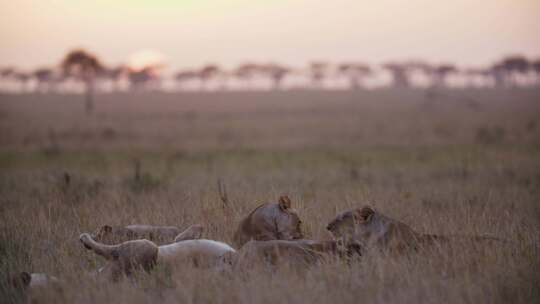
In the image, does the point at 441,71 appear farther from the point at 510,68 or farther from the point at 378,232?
the point at 378,232

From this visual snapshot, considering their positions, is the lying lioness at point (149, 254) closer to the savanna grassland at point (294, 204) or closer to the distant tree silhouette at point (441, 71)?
the savanna grassland at point (294, 204)

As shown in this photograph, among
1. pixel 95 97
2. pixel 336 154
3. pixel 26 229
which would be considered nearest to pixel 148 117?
pixel 336 154

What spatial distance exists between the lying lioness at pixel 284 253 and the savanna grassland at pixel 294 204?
14 cm

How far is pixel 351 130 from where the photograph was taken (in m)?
29.9

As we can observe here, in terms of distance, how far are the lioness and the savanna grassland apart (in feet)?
0.97

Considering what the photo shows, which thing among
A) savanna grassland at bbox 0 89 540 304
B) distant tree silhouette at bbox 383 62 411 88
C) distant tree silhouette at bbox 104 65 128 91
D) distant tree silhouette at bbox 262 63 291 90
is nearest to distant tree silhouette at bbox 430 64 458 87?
distant tree silhouette at bbox 383 62 411 88

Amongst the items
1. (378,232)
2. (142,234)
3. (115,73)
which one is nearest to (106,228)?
(142,234)

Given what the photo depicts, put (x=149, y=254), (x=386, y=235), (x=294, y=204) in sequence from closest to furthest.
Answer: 1. (x=149, y=254)
2. (x=386, y=235)
3. (x=294, y=204)

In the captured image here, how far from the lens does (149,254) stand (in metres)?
5.42

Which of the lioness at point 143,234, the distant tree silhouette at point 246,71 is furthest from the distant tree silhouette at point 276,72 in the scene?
the lioness at point 143,234

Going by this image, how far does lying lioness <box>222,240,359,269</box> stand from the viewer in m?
5.32

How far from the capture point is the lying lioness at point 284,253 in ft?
17.5

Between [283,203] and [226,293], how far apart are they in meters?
1.57

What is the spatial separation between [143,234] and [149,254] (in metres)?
1.22
